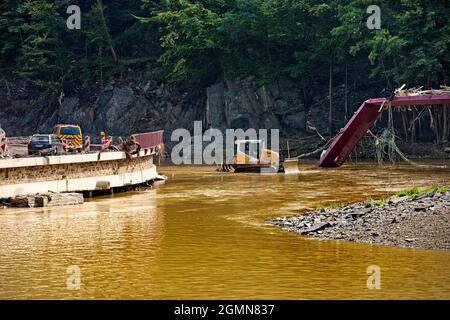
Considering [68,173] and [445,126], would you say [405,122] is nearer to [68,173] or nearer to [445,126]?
[445,126]

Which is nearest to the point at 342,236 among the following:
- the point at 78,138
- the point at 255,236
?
the point at 255,236

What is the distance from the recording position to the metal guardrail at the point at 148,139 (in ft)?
134

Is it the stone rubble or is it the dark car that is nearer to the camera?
the stone rubble

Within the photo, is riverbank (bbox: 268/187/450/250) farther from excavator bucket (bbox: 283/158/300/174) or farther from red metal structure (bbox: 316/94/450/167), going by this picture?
excavator bucket (bbox: 283/158/300/174)

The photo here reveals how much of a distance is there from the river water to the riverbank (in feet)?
2.19

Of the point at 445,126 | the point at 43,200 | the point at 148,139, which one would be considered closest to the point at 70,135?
the point at 148,139

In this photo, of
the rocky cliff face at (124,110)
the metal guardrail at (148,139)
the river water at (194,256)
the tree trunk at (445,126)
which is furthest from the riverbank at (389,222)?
the rocky cliff face at (124,110)

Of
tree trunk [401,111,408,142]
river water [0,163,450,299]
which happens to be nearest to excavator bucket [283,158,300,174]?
river water [0,163,450,299]

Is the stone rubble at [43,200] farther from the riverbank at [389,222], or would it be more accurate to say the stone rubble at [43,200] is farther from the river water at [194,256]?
the riverbank at [389,222]

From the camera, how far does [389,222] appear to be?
70.1 ft

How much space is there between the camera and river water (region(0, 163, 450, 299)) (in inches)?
595

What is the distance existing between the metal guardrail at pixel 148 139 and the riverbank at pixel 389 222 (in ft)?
56.3

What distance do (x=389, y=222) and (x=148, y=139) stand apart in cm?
2365
